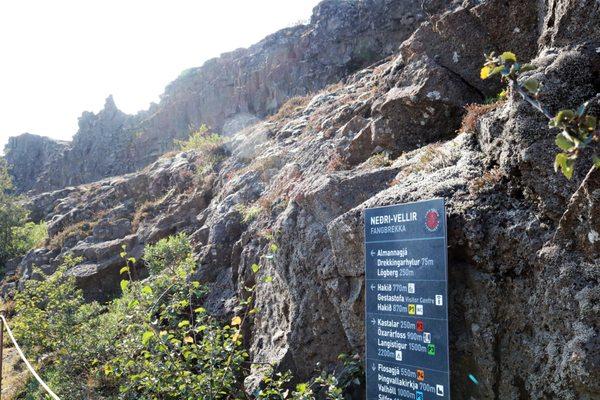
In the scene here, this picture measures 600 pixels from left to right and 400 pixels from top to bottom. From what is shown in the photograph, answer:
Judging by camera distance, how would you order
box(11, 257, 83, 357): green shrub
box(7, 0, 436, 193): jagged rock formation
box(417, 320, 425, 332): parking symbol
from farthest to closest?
box(7, 0, 436, 193): jagged rock formation < box(11, 257, 83, 357): green shrub < box(417, 320, 425, 332): parking symbol

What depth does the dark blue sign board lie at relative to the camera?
13.8 ft

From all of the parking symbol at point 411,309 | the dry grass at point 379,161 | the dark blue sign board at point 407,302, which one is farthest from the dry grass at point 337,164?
the parking symbol at point 411,309

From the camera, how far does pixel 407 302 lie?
452cm

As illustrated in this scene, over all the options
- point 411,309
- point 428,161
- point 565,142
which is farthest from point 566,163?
point 428,161

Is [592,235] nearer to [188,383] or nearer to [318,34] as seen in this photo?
[188,383]

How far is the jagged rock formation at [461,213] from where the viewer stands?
372 centimetres

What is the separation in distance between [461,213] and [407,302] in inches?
37.0

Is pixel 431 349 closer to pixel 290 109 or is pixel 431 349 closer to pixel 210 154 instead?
pixel 210 154

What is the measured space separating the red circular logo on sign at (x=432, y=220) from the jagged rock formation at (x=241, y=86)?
922 centimetres

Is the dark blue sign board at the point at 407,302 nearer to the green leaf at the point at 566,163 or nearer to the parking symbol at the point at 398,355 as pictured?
the parking symbol at the point at 398,355

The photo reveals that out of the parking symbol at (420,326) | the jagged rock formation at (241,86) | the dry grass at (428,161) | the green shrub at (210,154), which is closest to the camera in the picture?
the parking symbol at (420,326)

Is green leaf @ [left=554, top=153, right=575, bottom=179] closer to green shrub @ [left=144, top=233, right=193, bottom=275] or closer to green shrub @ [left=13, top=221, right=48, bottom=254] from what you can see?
green shrub @ [left=144, top=233, right=193, bottom=275]

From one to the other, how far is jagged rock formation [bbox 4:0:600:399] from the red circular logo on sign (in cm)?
23

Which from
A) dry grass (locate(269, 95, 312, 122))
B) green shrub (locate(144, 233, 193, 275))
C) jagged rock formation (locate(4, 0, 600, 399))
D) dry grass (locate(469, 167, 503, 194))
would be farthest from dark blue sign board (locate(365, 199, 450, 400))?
dry grass (locate(269, 95, 312, 122))
